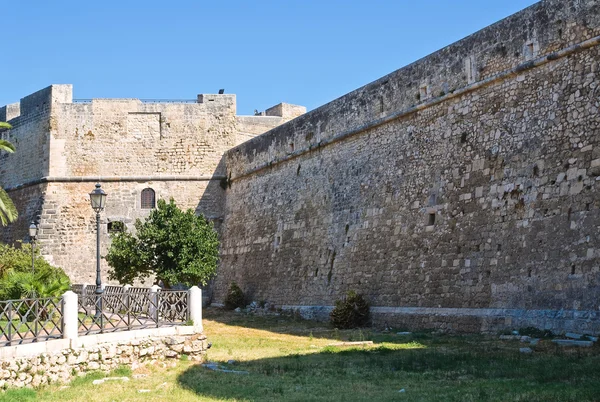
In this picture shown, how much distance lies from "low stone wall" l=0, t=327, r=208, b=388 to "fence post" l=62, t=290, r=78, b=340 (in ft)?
0.34

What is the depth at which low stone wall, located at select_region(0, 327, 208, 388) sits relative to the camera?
34.9 ft

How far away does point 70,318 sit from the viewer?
11.5 m

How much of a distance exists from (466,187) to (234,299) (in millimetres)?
10554

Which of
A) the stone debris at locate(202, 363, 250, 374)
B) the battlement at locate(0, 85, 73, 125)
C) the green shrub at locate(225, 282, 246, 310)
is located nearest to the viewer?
the stone debris at locate(202, 363, 250, 374)

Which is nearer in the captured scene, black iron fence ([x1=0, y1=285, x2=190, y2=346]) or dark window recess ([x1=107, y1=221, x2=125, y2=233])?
black iron fence ([x1=0, y1=285, x2=190, y2=346])

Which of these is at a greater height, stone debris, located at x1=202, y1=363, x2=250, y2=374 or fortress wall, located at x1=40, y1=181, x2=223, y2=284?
fortress wall, located at x1=40, y1=181, x2=223, y2=284

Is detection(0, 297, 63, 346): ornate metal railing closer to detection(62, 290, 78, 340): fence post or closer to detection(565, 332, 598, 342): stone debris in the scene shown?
detection(62, 290, 78, 340): fence post

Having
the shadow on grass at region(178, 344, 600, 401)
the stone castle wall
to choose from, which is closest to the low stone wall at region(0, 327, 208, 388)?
the shadow on grass at region(178, 344, 600, 401)

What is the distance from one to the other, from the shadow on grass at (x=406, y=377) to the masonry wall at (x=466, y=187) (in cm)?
209

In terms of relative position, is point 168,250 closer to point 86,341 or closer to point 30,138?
point 30,138

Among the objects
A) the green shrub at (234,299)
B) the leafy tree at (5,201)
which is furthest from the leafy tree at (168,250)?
the leafy tree at (5,201)

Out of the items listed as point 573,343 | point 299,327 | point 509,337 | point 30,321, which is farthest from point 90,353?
point 299,327

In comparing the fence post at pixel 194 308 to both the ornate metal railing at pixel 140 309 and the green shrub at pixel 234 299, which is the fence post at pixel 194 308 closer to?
the ornate metal railing at pixel 140 309

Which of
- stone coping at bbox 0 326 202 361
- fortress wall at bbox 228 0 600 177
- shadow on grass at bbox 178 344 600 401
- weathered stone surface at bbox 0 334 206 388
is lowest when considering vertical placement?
shadow on grass at bbox 178 344 600 401
